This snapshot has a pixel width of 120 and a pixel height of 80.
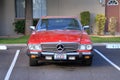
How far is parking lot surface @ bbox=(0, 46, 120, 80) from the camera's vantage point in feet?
33.1

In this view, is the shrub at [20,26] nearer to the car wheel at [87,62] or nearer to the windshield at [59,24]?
the windshield at [59,24]

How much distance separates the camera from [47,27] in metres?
12.8

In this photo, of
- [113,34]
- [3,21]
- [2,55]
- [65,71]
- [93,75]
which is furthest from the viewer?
[3,21]

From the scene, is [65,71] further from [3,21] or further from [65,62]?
[3,21]

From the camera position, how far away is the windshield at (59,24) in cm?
1279

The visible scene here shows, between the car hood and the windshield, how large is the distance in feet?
1.44

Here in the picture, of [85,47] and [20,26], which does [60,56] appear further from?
[20,26]

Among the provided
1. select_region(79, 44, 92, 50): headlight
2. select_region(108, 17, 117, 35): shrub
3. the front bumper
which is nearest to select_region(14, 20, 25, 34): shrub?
select_region(108, 17, 117, 35): shrub

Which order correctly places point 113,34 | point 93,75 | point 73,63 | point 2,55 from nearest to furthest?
point 93,75 < point 73,63 < point 2,55 < point 113,34

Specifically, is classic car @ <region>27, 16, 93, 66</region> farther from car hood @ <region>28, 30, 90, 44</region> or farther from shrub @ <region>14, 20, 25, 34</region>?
shrub @ <region>14, 20, 25, 34</region>

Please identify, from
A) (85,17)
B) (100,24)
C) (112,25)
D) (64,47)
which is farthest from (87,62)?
(85,17)

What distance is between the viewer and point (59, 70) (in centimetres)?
1116

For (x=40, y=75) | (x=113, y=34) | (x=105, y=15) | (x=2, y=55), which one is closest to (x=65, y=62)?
(x=40, y=75)

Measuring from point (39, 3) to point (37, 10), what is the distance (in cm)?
45
